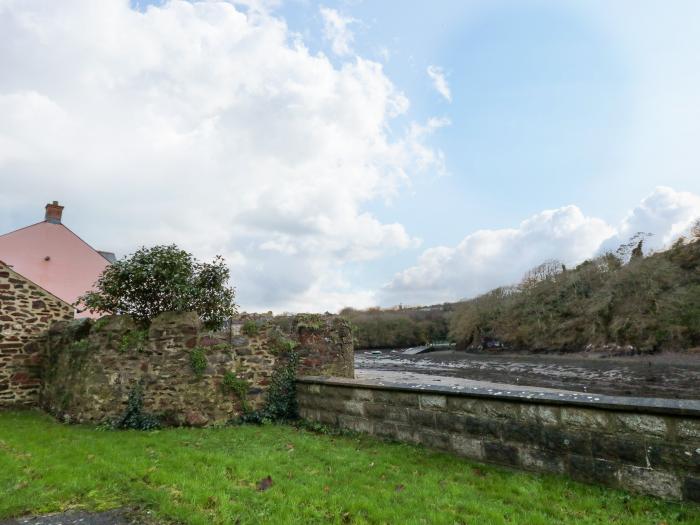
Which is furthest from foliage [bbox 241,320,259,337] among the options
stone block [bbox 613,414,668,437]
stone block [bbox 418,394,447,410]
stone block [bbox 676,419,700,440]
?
stone block [bbox 676,419,700,440]

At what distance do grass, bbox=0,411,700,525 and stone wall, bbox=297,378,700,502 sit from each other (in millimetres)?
190

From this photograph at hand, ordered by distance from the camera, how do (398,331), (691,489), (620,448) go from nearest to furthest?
(691,489), (620,448), (398,331)

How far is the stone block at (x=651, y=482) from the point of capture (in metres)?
4.02

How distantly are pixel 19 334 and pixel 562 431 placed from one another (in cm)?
1331

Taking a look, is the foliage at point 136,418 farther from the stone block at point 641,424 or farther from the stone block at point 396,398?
the stone block at point 641,424

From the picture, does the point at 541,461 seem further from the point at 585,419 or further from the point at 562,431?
the point at 585,419

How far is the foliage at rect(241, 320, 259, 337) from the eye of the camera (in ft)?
30.9

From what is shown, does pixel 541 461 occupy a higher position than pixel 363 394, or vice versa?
pixel 363 394

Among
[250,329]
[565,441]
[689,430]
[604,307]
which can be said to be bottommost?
[565,441]

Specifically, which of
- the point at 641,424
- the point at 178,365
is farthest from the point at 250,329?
the point at 641,424

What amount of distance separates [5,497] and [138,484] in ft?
4.14

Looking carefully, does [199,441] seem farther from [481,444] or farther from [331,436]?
[481,444]

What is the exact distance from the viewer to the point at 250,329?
945 centimetres

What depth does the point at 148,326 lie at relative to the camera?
9.17 m
